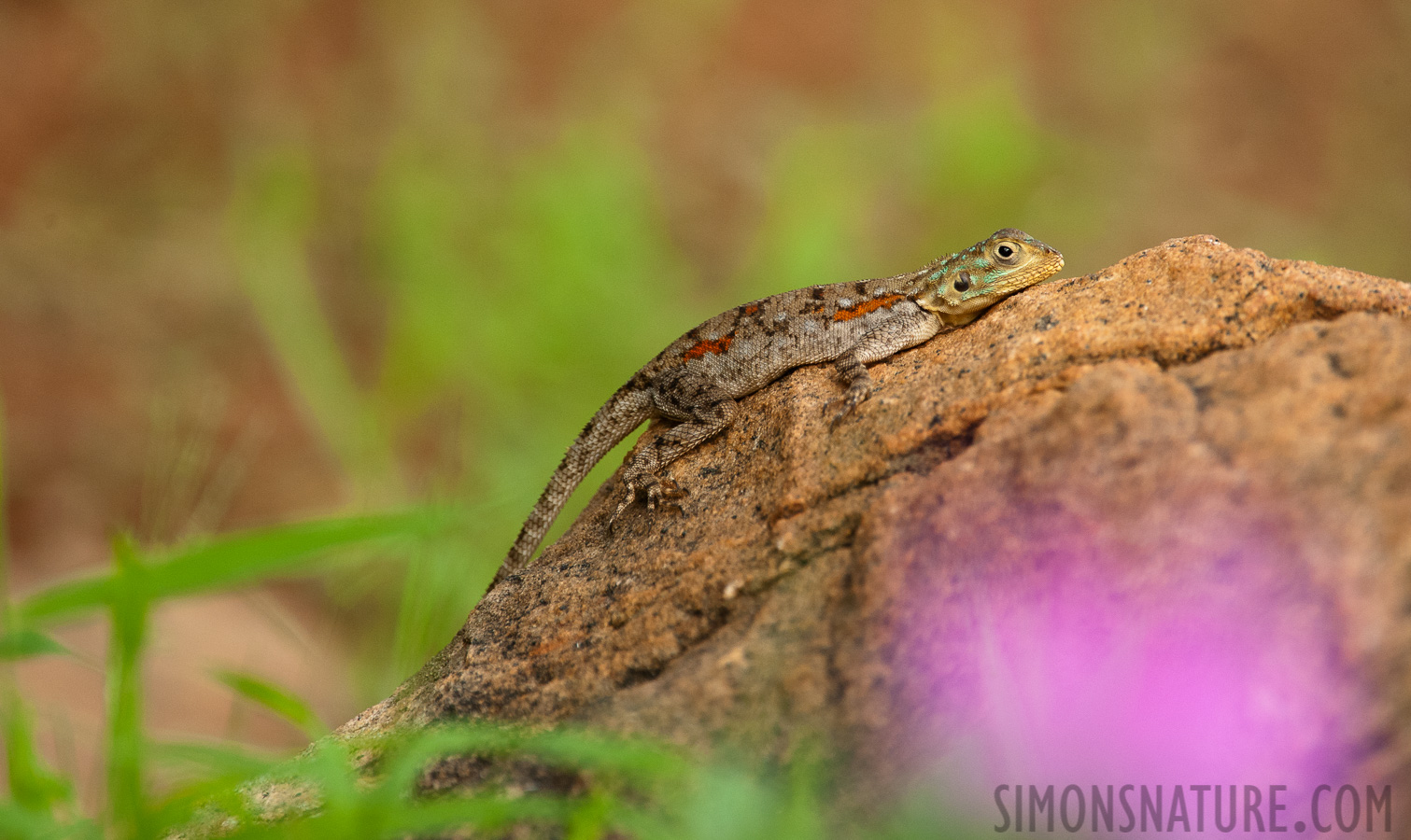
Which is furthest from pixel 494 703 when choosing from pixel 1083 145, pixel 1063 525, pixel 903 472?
pixel 1083 145

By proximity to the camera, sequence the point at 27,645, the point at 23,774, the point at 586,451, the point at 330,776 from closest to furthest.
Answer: the point at 330,776 → the point at 27,645 → the point at 23,774 → the point at 586,451

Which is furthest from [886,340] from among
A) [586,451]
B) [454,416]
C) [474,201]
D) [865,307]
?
[474,201]

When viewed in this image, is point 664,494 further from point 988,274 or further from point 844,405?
point 988,274

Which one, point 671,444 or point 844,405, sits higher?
point 671,444

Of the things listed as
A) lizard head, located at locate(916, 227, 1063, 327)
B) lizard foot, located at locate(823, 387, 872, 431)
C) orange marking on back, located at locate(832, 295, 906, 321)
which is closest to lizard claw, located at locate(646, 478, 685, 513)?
lizard foot, located at locate(823, 387, 872, 431)

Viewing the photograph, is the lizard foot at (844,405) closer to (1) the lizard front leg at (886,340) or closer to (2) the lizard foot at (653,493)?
(1) the lizard front leg at (886,340)

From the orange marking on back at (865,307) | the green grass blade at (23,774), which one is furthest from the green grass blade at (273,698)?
the orange marking on back at (865,307)

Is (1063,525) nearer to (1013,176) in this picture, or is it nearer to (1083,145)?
(1013,176)
